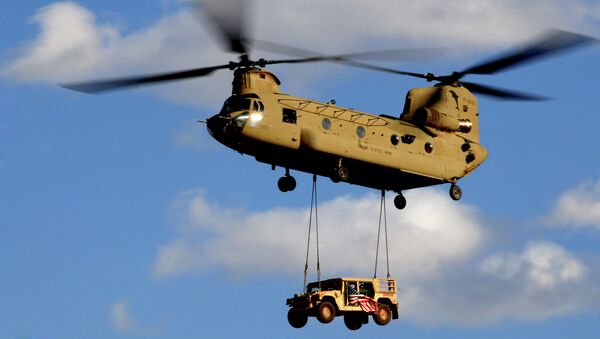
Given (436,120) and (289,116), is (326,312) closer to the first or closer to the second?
(289,116)

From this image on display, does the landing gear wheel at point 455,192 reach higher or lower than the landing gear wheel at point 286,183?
higher

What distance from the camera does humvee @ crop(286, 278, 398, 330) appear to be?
5228cm

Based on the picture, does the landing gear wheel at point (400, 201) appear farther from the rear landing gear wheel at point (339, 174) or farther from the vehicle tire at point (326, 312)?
the vehicle tire at point (326, 312)

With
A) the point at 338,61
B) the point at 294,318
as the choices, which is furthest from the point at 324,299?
the point at 338,61

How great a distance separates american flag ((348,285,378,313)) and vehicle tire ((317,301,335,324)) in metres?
0.95

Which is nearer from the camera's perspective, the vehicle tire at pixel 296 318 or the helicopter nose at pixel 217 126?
the helicopter nose at pixel 217 126

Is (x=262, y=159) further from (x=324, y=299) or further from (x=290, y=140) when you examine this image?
(x=324, y=299)

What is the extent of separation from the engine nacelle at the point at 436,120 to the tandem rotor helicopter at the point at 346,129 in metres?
0.04

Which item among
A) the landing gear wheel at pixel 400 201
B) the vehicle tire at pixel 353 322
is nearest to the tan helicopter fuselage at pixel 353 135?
the landing gear wheel at pixel 400 201

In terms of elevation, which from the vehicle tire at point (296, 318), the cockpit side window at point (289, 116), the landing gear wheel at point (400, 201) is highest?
the landing gear wheel at point (400, 201)

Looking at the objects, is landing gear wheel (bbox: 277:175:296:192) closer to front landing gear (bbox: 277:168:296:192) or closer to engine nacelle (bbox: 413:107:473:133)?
front landing gear (bbox: 277:168:296:192)

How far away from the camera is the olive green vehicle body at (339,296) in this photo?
172ft

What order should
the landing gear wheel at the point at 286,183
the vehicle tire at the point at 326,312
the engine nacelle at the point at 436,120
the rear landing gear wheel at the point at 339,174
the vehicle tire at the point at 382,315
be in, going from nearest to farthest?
the vehicle tire at the point at 326,312
the vehicle tire at the point at 382,315
the rear landing gear wheel at the point at 339,174
the landing gear wheel at the point at 286,183
the engine nacelle at the point at 436,120

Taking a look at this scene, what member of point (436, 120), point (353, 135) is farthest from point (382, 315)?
point (436, 120)
